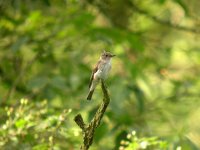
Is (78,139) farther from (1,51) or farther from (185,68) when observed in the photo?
(185,68)

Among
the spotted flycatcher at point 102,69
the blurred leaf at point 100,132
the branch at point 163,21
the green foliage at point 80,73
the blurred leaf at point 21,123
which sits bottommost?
the spotted flycatcher at point 102,69

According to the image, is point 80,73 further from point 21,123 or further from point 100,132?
point 21,123

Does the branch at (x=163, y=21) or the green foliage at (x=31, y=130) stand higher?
the branch at (x=163, y=21)

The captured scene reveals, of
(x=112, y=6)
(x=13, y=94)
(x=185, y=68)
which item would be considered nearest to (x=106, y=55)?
(x=13, y=94)

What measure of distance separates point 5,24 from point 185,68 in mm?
3518

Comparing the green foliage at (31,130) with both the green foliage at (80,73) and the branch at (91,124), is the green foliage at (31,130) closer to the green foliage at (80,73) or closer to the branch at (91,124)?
the green foliage at (80,73)

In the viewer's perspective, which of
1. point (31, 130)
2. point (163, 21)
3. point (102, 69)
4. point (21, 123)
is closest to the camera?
point (102, 69)

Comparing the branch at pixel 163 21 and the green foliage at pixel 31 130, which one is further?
the branch at pixel 163 21

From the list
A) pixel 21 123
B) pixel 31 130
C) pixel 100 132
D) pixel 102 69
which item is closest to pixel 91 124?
pixel 102 69

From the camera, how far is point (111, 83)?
7059 mm

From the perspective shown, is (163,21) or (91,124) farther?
(163,21)

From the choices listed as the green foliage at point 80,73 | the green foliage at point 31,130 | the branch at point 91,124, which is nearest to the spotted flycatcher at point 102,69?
the green foliage at point 31,130

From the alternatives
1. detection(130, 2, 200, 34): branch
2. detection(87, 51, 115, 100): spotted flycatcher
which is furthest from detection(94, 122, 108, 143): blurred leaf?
detection(130, 2, 200, 34): branch

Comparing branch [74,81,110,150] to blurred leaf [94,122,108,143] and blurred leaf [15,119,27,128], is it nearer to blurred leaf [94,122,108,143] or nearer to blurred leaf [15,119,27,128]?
blurred leaf [15,119,27,128]
